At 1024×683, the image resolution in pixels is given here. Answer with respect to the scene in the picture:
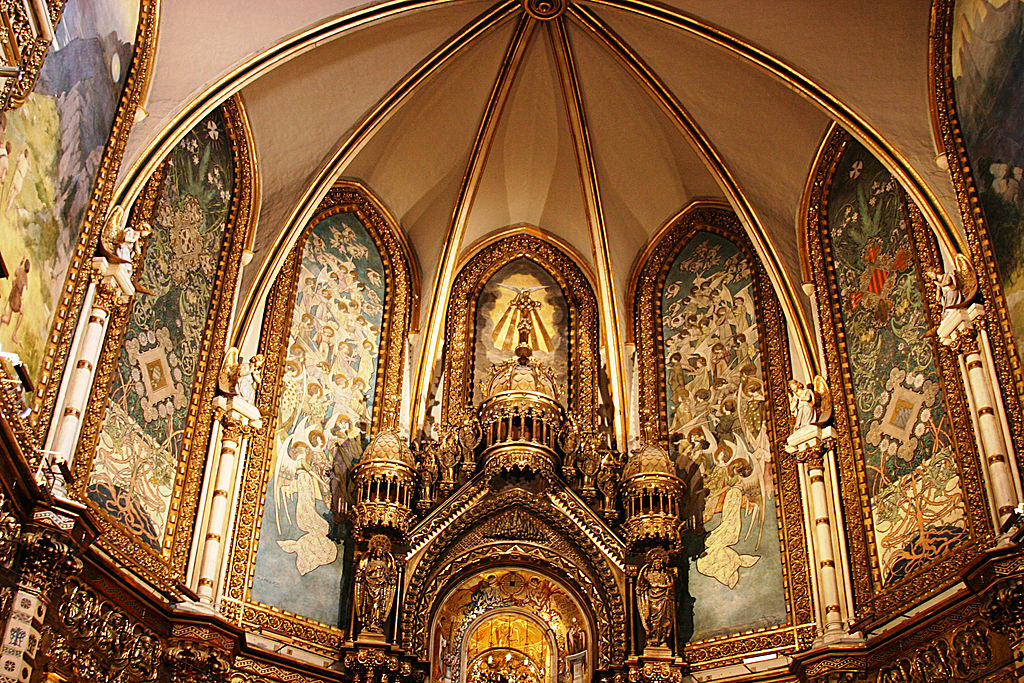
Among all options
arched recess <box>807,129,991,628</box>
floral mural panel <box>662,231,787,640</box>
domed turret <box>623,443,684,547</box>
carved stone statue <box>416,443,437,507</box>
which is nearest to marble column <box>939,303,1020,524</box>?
arched recess <box>807,129,991,628</box>

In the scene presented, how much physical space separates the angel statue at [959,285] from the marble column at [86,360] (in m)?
8.57

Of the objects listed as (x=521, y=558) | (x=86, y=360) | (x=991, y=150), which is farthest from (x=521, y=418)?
(x=991, y=150)

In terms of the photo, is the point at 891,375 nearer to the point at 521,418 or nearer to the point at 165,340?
the point at 521,418

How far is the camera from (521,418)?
14.2 meters

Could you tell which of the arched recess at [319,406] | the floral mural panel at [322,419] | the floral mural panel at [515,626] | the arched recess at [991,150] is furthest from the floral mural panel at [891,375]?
the floral mural panel at [322,419]

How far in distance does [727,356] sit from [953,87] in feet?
16.1

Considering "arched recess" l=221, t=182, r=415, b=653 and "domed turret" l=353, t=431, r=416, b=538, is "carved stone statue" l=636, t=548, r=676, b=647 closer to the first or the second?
"domed turret" l=353, t=431, r=416, b=538

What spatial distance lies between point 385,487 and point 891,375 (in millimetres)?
6303

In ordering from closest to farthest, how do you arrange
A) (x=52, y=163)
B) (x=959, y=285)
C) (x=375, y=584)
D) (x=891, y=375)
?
1. (x=52, y=163)
2. (x=959, y=285)
3. (x=891, y=375)
4. (x=375, y=584)

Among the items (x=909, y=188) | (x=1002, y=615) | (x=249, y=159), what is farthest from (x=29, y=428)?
(x=909, y=188)

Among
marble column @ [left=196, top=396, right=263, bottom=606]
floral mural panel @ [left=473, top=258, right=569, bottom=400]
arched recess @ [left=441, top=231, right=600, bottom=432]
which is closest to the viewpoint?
marble column @ [left=196, top=396, right=263, bottom=606]

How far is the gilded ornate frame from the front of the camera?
9828mm

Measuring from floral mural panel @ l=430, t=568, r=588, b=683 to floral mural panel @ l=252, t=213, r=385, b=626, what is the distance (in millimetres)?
1505

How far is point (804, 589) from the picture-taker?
12.8 m
